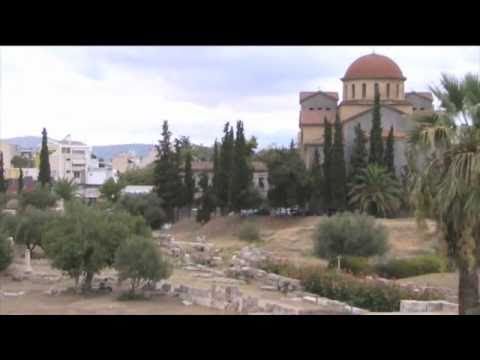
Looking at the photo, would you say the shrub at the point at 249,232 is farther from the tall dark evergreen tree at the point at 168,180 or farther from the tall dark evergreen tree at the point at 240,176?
the tall dark evergreen tree at the point at 168,180

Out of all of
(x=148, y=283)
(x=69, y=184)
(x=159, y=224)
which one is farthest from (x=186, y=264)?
(x=69, y=184)

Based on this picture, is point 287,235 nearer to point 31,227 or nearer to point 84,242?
point 31,227

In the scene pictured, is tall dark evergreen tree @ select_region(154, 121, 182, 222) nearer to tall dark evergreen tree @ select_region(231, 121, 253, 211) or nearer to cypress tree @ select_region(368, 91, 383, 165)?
tall dark evergreen tree @ select_region(231, 121, 253, 211)

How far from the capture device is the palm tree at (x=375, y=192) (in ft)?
132

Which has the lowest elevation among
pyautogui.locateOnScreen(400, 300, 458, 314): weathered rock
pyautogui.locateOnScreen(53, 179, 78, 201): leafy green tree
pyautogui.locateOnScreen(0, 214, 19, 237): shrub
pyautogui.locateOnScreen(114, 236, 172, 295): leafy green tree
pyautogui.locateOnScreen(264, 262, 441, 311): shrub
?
pyautogui.locateOnScreen(264, 262, 441, 311): shrub

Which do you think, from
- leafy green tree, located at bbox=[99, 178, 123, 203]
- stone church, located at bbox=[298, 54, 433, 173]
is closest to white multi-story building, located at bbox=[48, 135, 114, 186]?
leafy green tree, located at bbox=[99, 178, 123, 203]

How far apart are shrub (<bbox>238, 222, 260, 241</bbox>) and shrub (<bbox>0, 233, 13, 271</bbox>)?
611 inches

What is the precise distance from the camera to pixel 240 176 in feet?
152

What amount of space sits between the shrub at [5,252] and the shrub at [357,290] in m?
12.0

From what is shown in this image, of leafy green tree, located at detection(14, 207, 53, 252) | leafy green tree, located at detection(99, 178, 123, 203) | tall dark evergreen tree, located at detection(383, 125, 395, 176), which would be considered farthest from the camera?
leafy green tree, located at detection(99, 178, 123, 203)

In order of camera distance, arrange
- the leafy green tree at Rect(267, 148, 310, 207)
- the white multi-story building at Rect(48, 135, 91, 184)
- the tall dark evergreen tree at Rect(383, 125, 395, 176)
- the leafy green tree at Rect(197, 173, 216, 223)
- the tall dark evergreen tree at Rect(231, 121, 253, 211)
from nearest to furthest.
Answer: the tall dark evergreen tree at Rect(383, 125, 395, 176)
the leafy green tree at Rect(267, 148, 310, 207)
the tall dark evergreen tree at Rect(231, 121, 253, 211)
the leafy green tree at Rect(197, 173, 216, 223)
the white multi-story building at Rect(48, 135, 91, 184)

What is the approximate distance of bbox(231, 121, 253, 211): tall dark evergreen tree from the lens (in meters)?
45.8

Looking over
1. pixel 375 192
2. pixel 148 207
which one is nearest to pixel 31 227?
pixel 148 207
